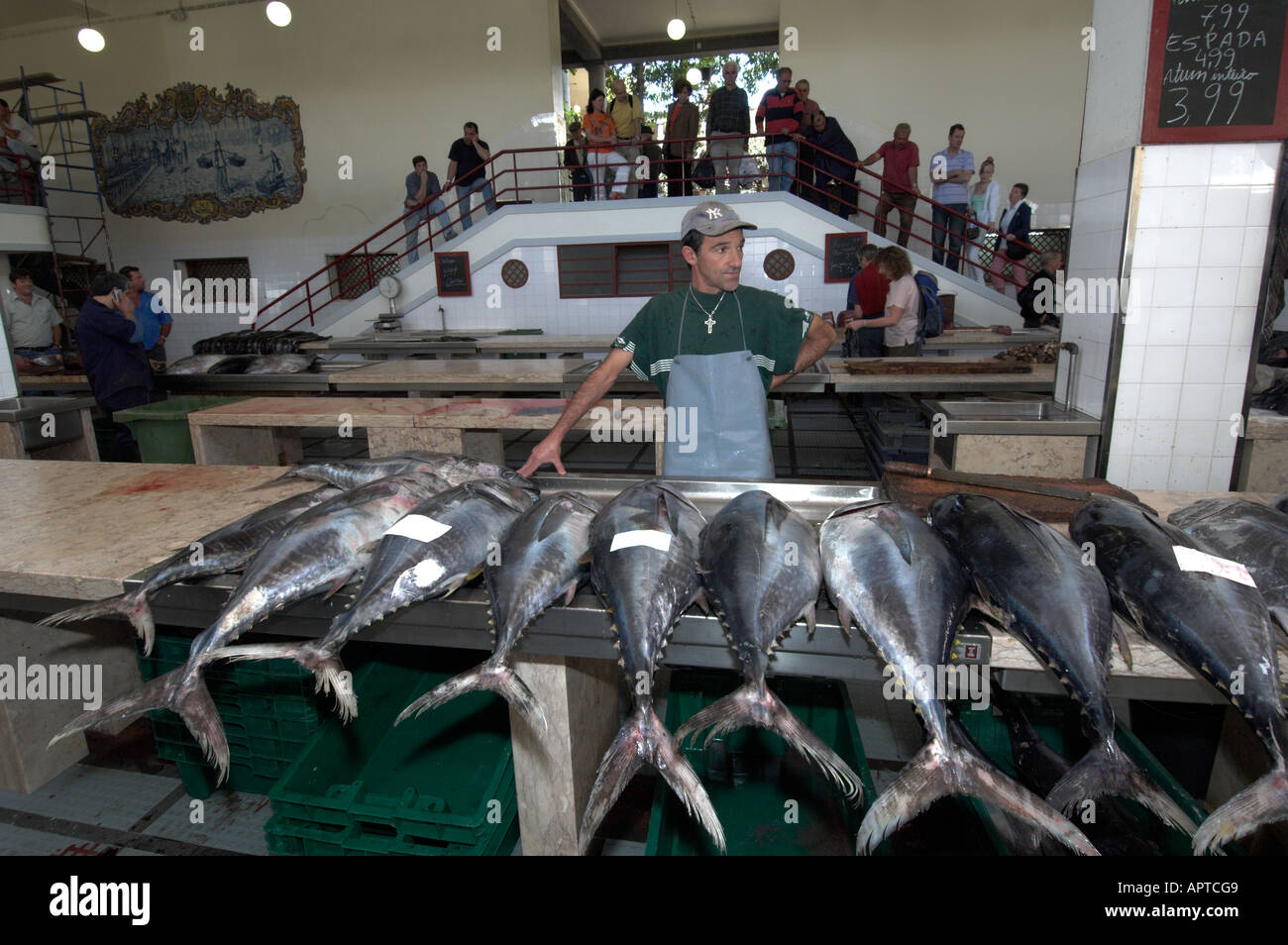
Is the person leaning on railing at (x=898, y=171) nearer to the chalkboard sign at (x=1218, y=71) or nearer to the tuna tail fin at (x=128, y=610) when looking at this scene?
the chalkboard sign at (x=1218, y=71)

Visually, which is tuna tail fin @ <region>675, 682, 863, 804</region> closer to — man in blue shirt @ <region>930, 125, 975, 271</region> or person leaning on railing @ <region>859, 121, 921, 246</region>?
person leaning on railing @ <region>859, 121, 921, 246</region>

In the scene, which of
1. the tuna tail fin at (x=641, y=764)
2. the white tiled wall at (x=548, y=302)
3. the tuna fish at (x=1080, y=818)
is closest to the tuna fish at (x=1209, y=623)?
the tuna fish at (x=1080, y=818)

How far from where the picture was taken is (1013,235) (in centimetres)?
1106

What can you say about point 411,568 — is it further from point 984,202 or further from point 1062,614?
point 984,202

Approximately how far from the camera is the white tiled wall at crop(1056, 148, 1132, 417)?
364 cm

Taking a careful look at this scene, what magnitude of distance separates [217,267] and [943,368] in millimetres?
15249

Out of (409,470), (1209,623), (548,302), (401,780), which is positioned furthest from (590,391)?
(548,302)

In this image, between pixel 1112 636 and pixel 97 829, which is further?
pixel 97 829

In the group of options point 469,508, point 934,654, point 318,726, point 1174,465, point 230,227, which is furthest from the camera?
point 230,227

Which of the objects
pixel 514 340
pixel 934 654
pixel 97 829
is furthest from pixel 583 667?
pixel 514 340

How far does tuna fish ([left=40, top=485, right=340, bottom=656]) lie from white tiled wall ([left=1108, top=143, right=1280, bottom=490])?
153 inches

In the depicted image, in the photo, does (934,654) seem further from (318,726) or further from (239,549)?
(318,726)

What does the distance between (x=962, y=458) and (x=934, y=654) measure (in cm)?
261

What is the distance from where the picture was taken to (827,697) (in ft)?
9.44
